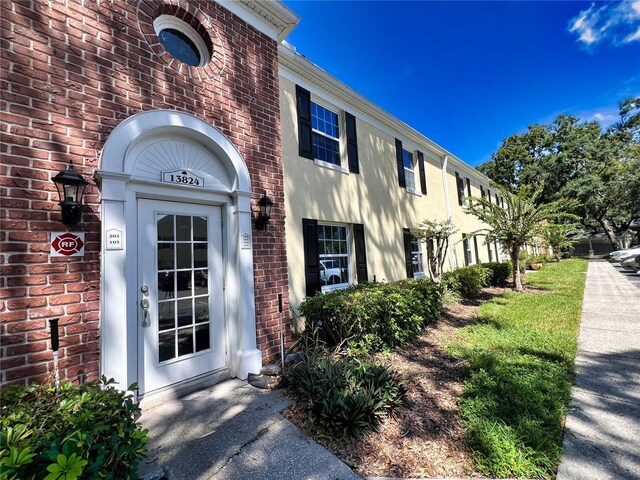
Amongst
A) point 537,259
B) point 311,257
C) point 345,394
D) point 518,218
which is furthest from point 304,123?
point 537,259

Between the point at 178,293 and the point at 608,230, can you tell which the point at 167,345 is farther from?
the point at 608,230

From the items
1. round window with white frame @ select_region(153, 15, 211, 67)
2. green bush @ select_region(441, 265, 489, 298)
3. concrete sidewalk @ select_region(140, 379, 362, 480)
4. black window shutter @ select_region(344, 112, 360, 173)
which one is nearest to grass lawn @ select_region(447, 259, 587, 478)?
concrete sidewalk @ select_region(140, 379, 362, 480)

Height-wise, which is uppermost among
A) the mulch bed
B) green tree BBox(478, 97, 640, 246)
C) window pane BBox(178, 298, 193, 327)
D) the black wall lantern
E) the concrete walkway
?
green tree BBox(478, 97, 640, 246)

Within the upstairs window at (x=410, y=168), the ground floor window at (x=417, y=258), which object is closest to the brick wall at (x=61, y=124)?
the upstairs window at (x=410, y=168)

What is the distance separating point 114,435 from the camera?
1839 millimetres

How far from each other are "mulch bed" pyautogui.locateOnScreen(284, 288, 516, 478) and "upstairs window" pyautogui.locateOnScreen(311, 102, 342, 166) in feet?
16.5

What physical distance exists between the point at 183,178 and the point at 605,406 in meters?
5.64

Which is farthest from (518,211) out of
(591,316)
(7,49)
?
(7,49)

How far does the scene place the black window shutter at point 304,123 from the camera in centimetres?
634

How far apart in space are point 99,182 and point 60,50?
1363 millimetres

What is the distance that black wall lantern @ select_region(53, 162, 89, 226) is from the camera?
274 cm

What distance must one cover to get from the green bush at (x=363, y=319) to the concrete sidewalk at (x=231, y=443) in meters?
1.49

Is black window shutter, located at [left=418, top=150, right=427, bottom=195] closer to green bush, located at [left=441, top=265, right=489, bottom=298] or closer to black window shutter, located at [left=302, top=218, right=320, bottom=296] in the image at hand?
green bush, located at [left=441, top=265, right=489, bottom=298]

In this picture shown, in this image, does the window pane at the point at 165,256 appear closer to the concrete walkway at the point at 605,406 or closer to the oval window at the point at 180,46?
the oval window at the point at 180,46
